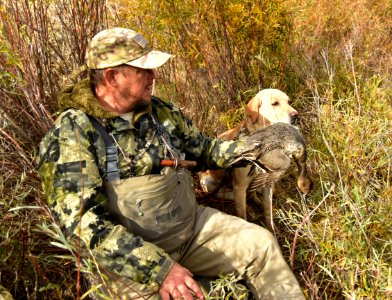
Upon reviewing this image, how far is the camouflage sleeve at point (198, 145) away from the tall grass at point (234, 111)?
0.55 meters

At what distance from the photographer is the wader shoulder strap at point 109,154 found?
2.17 meters

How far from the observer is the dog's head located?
11.1 feet

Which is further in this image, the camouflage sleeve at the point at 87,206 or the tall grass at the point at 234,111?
the tall grass at the point at 234,111

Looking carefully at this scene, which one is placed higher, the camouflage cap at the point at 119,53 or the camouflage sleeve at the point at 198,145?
the camouflage cap at the point at 119,53

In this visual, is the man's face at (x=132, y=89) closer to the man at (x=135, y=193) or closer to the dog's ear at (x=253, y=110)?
the man at (x=135, y=193)

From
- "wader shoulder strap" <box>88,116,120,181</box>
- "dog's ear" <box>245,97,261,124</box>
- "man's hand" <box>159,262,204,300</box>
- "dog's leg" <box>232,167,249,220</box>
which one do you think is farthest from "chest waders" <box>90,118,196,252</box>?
"dog's ear" <box>245,97,261,124</box>

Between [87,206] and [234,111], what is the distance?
2498 millimetres

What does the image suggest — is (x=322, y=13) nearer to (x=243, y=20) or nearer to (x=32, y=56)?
(x=243, y=20)

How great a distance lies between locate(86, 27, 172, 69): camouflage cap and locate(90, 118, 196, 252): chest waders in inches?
13.5

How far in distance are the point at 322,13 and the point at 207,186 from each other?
3.84 metres

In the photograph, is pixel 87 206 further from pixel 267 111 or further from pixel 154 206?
pixel 267 111

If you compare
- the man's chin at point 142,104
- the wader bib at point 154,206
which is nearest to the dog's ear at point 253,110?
the wader bib at point 154,206

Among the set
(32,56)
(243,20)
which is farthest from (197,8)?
(32,56)

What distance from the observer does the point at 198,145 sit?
109 inches
